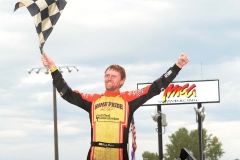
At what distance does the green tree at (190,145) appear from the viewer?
64875 millimetres

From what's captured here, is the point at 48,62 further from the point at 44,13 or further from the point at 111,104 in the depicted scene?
the point at 111,104

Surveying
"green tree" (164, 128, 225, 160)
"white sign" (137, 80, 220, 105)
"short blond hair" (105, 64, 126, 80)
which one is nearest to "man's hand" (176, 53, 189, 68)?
"short blond hair" (105, 64, 126, 80)

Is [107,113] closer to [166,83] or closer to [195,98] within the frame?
[166,83]

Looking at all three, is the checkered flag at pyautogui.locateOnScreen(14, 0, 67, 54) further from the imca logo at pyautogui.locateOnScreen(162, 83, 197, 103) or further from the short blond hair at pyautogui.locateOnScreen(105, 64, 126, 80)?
the imca logo at pyautogui.locateOnScreen(162, 83, 197, 103)

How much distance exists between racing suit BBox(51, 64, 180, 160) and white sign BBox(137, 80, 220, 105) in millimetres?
28157

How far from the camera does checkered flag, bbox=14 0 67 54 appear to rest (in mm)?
6293

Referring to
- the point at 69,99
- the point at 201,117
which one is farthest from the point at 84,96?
the point at 201,117

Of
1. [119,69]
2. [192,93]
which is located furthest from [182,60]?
Result: [192,93]

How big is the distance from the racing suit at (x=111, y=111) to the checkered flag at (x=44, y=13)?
0.51m

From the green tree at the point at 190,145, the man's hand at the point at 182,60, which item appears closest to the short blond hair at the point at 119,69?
the man's hand at the point at 182,60

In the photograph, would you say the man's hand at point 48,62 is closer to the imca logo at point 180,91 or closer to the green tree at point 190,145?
the imca logo at point 180,91

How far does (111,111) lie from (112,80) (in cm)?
32

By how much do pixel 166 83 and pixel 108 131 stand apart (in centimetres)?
76

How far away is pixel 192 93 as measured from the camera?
34594 mm
